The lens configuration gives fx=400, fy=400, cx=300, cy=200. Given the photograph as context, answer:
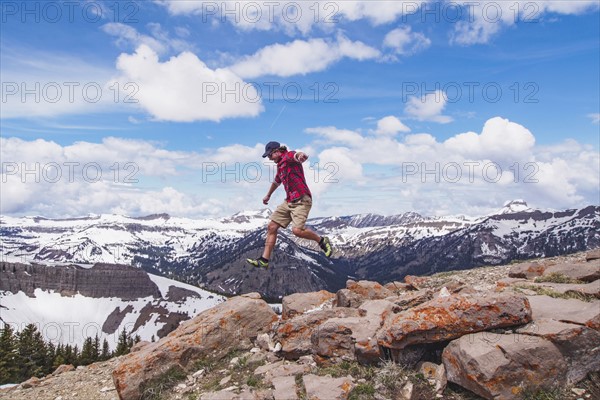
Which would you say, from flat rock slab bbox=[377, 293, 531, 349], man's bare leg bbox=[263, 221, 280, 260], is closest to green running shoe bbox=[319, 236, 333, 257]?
man's bare leg bbox=[263, 221, 280, 260]

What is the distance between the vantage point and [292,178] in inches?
590

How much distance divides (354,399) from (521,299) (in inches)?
229

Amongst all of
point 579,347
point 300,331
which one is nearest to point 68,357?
point 300,331

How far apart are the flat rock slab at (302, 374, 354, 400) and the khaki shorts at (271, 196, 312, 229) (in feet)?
17.4

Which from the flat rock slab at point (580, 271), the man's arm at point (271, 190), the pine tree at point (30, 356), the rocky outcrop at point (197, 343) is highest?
the man's arm at point (271, 190)

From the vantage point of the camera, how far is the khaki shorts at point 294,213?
48.1ft

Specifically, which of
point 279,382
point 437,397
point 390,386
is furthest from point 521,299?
point 279,382

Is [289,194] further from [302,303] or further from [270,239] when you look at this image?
[302,303]

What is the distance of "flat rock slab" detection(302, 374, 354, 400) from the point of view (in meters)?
10.6

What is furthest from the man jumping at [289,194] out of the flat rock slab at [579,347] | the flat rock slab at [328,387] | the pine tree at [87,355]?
the pine tree at [87,355]

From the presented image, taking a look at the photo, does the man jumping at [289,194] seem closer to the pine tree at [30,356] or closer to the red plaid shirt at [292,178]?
the red plaid shirt at [292,178]

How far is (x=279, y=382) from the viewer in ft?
38.8

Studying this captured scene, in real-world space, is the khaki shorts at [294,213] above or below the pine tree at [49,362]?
above

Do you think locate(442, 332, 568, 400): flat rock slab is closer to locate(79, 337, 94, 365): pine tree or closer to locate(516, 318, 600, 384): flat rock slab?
locate(516, 318, 600, 384): flat rock slab
